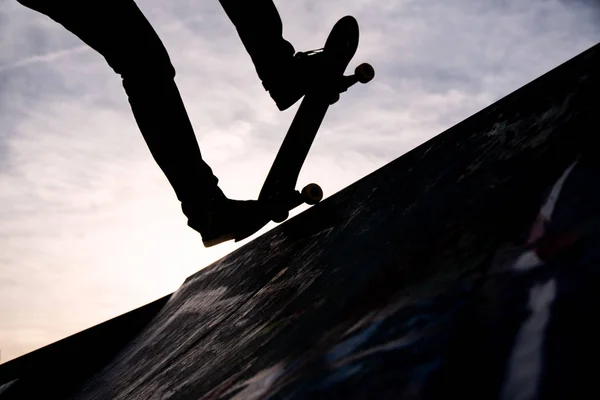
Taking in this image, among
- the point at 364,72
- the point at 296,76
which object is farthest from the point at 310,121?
the point at 364,72

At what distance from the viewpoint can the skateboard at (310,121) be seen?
247 centimetres

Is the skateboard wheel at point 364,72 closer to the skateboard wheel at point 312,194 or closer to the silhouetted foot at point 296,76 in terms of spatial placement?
the silhouetted foot at point 296,76

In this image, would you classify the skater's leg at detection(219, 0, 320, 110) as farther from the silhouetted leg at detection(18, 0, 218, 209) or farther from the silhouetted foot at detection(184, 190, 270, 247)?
the silhouetted foot at detection(184, 190, 270, 247)

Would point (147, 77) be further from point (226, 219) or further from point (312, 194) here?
point (312, 194)

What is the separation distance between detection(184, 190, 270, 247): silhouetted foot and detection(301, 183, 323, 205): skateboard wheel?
211 millimetres

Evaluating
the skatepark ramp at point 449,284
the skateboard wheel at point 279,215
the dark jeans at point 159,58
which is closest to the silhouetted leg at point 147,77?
the dark jeans at point 159,58

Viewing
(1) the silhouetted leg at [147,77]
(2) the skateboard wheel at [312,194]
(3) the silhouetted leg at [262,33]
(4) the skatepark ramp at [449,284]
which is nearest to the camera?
(4) the skatepark ramp at [449,284]

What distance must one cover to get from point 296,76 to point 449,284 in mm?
1710

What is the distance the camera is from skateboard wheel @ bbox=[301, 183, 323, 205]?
2465mm

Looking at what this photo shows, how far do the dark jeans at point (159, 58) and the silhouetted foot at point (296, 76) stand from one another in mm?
54

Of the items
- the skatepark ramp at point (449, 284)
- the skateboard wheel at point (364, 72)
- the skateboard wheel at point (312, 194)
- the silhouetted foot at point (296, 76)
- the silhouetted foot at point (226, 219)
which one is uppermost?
the silhouetted foot at point (296, 76)

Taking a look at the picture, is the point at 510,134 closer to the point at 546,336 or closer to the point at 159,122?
the point at 546,336

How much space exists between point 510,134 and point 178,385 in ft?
4.27

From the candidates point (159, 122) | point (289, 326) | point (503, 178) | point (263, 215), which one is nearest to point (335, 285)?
point (289, 326)
